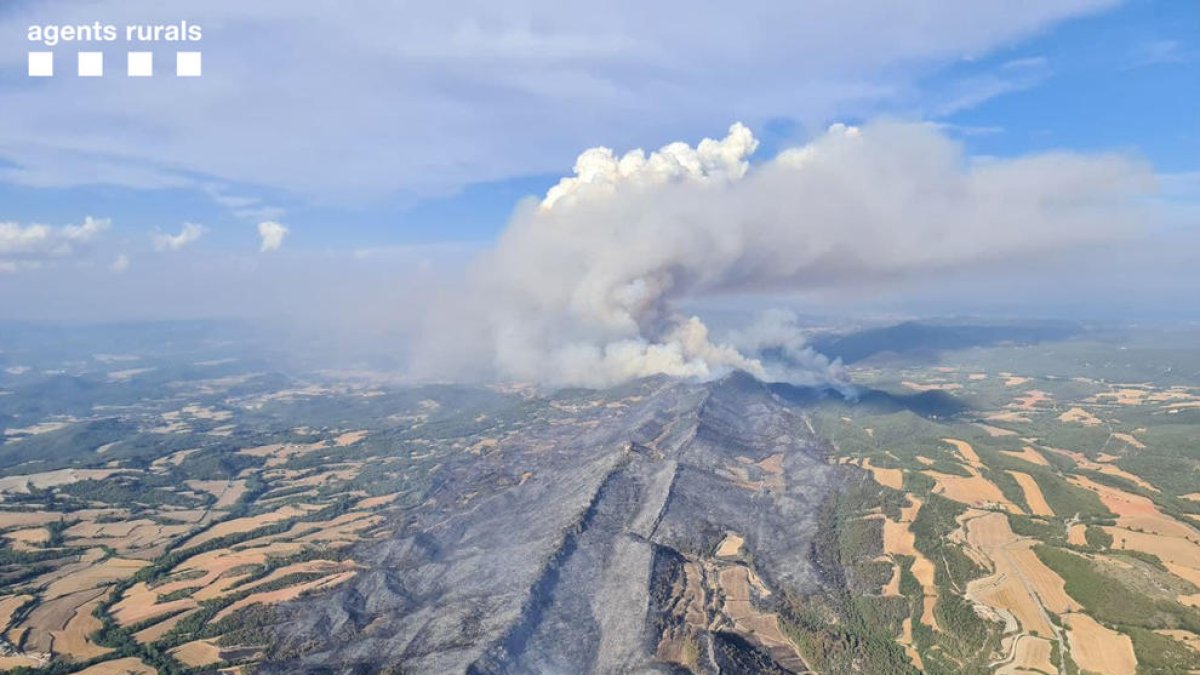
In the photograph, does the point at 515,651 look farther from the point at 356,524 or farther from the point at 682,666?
the point at 356,524

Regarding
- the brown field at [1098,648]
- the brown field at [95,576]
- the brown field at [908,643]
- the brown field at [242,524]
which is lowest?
the brown field at [242,524]

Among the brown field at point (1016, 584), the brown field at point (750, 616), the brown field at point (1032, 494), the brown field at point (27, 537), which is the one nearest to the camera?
the brown field at point (750, 616)

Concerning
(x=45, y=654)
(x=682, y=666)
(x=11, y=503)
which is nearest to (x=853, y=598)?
(x=682, y=666)

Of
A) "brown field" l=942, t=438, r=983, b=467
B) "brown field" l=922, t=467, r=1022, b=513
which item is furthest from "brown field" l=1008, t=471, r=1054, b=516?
"brown field" l=942, t=438, r=983, b=467

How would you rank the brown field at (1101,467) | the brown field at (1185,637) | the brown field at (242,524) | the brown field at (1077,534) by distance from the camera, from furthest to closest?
1. the brown field at (1101,467)
2. the brown field at (242,524)
3. the brown field at (1077,534)
4. the brown field at (1185,637)

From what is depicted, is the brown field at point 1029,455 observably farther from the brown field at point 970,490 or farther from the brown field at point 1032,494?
the brown field at point 970,490

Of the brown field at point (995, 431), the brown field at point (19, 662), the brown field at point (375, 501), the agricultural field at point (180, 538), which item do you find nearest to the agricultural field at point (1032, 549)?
the brown field at point (995, 431)
